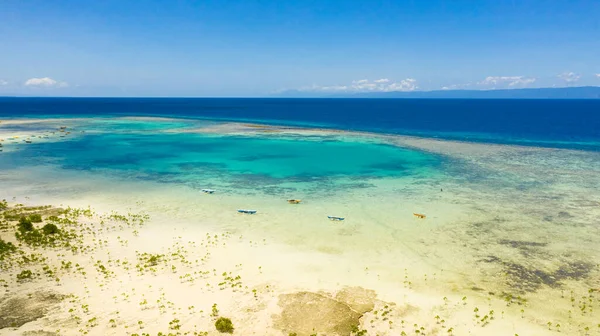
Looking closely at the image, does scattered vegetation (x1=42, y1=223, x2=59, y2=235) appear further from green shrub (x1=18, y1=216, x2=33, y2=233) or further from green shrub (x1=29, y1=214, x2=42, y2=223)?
green shrub (x1=29, y1=214, x2=42, y2=223)

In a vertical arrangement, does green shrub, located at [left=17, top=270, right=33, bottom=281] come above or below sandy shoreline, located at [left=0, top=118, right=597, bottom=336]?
above

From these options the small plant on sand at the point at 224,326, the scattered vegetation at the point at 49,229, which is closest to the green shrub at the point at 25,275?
the scattered vegetation at the point at 49,229

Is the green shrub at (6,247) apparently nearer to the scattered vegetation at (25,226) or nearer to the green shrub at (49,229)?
the scattered vegetation at (25,226)

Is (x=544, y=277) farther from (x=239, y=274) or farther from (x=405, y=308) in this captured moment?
(x=239, y=274)

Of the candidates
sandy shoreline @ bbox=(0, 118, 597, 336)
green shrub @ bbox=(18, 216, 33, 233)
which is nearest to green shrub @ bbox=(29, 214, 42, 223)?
sandy shoreline @ bbox=(0, 118, 597, 336)

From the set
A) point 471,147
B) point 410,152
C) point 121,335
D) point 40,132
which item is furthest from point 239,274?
point 40,132

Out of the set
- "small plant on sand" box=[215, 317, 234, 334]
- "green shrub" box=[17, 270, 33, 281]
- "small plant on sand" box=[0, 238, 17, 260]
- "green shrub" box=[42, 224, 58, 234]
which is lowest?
"small plant on sand" box=[215, 317, 234, 334]
